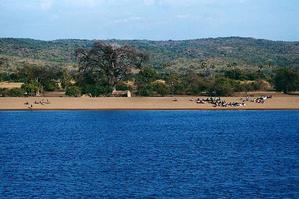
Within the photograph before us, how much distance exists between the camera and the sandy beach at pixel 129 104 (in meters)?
86.1

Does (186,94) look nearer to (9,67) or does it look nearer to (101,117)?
(101,117)

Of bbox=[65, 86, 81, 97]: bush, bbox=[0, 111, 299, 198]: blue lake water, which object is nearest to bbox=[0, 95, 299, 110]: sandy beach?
bbox=[65, 86, 81, 97]: bush

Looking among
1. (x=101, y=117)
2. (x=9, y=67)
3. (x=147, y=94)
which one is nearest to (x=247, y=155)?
(x=101, y=117)

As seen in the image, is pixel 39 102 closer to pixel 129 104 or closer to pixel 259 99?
pixel 129 104

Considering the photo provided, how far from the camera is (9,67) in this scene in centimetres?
15800

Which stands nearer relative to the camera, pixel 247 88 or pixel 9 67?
pixel 247 88

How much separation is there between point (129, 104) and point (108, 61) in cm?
1488

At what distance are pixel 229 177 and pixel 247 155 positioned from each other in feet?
31.6

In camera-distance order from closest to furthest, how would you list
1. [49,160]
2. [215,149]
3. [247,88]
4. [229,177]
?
1. [229,177]
2. [49,160]
3. [215,149]
4. [247,88]

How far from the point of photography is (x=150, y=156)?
1815 inches

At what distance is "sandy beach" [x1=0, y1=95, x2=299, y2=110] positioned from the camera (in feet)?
282

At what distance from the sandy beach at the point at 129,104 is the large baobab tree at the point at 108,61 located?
430 inches

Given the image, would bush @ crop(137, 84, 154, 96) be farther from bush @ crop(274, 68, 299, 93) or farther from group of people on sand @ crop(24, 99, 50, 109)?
bush @ crop(274, 68, 299, 93)

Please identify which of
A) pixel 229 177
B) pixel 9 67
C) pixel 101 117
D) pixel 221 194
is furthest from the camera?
pixel 9 67
